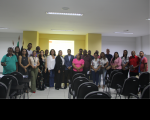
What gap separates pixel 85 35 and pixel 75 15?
5.38 m

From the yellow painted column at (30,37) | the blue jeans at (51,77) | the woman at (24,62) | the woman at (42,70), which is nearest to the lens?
the woman at (24,62)

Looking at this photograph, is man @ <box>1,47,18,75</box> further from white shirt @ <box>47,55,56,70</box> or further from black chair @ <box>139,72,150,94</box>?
black chair @ <box>139,72,150,94</box>

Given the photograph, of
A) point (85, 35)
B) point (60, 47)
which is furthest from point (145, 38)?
point (60, 47)

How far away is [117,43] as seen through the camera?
1112cm

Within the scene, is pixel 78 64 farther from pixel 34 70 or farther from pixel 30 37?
pixel 30 37

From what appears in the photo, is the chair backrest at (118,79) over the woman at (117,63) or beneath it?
beneath

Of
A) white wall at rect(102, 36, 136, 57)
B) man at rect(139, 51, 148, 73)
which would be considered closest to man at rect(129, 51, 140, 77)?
man at rect(139, 51, 148, 73)

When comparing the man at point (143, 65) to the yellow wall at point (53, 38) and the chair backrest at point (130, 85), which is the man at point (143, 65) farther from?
→ the yellow wall at point (53, 38)

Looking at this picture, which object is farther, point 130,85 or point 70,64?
point 70,64

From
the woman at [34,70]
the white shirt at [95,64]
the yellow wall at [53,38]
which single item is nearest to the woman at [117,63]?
the white shirt at [95,64]

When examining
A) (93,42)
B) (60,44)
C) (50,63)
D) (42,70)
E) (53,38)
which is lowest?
(42,70)

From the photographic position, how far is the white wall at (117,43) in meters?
11.0

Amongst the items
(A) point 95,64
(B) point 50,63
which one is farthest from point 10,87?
(A) point 95,64
